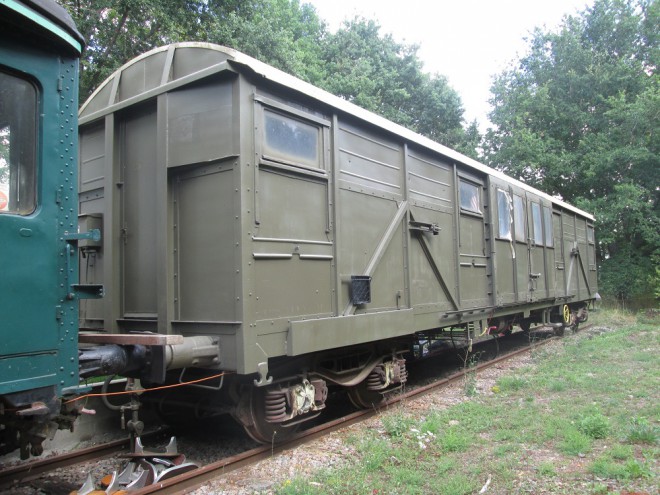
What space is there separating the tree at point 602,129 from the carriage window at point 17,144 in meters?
22.0

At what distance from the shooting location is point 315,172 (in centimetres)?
508

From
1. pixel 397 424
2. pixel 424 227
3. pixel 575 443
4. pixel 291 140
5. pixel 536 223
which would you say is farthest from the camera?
pixel 536 223

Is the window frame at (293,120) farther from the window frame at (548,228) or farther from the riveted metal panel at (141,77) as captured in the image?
the window frame at (548,228)

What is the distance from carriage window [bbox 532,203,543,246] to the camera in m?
11.4

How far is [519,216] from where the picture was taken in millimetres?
10516

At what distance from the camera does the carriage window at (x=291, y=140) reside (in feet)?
15.0

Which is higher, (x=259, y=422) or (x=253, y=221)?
(x=253, y=221)

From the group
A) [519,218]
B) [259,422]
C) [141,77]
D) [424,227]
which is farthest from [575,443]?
[519,218]

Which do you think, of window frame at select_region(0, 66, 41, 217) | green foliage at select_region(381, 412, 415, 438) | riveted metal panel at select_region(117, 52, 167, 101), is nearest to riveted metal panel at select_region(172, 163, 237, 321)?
→ riveted metal panel at select_region(117, 52, 167, 101)

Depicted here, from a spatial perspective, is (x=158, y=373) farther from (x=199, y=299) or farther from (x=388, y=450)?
(x=388, y=450)

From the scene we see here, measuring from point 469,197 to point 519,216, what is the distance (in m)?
2.55

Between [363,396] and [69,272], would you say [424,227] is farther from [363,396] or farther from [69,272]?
[69,272]

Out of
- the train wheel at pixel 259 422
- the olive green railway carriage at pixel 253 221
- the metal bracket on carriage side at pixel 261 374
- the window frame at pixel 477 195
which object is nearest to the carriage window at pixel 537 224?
the window frame at pixel 477 195

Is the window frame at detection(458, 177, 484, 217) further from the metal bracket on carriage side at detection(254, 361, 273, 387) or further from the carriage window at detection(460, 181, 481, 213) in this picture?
the metal bracket on carriage side at detection(254, 361, 273, 387)
